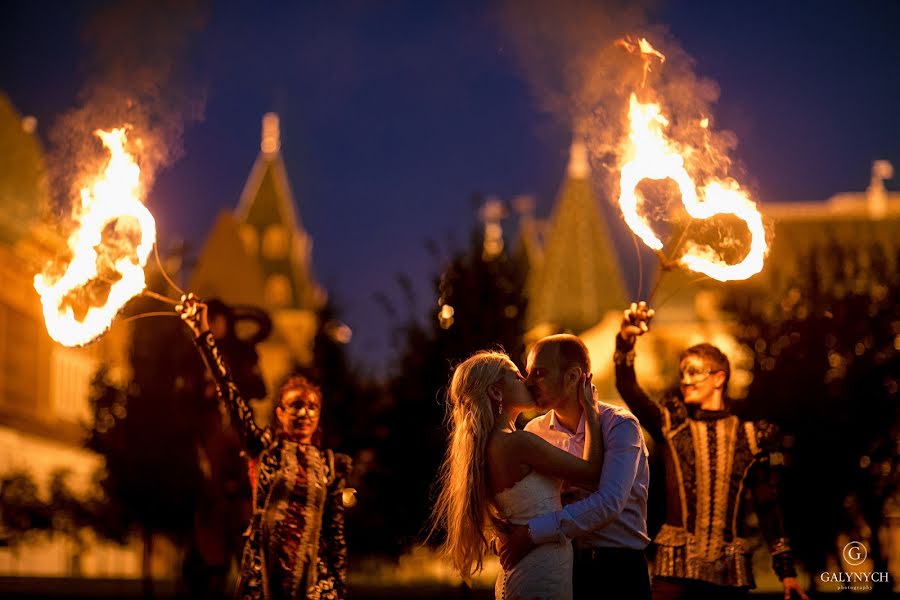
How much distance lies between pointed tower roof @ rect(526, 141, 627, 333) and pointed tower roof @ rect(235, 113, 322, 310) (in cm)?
1890

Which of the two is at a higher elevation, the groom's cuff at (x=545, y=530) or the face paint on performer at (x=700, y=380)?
the face paint on performer at (x=700, y=380)

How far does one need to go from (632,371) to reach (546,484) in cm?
200

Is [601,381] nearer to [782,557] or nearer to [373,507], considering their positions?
[373,507]

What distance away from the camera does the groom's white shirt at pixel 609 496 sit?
598 cm

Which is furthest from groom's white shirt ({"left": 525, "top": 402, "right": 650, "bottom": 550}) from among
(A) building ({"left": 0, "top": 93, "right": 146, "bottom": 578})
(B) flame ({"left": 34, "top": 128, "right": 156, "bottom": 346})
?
(A) building ({"left": 0, "top": 93, "right": 146, "bottom": 578})

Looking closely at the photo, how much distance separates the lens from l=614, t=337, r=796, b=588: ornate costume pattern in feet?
25.3

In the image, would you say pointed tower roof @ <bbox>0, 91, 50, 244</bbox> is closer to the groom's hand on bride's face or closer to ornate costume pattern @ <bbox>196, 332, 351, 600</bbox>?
ornate costume pattern @ <bbox>196, 332, 351, 600</bbox>

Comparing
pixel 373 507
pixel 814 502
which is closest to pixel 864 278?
pixel 814 502

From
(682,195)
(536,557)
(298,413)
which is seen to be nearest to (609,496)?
(536,557)

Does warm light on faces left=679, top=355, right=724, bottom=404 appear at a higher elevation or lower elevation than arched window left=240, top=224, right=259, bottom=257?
lower

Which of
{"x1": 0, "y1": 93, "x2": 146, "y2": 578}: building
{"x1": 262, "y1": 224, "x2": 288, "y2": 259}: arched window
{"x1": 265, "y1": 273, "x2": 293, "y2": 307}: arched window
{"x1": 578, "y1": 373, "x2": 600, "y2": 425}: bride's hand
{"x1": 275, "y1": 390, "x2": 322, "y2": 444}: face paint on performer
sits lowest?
{"x1": 578, "y1": 373, "x2": 600, "y2": 425}: bride's hand

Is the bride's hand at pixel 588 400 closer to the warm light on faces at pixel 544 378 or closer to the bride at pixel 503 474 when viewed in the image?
the bride at pixel 503 474

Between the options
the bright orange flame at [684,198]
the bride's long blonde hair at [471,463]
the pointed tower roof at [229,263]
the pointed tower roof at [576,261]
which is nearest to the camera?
the bride's long blonde hair at [471,463]

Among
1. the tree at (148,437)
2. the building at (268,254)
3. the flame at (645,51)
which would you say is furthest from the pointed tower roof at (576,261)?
the flame at (645,51)
